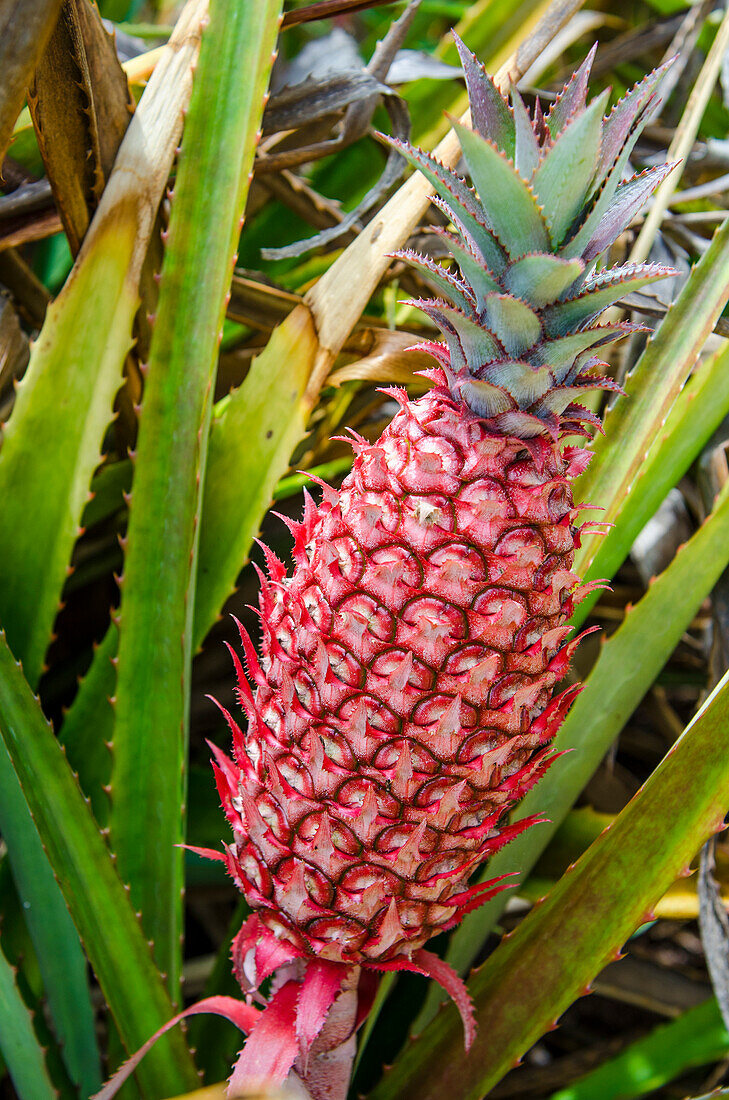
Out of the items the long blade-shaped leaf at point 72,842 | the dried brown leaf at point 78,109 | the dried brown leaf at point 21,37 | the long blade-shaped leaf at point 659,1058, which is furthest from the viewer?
the long blade-shaped leaf at point 659,1058

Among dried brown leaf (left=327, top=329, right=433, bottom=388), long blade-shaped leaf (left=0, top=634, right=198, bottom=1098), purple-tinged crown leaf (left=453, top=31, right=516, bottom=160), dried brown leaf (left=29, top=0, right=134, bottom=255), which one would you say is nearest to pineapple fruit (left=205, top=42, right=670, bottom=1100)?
purple-tinged crown leaf (left=453, top=31, right=516, bottom=160)

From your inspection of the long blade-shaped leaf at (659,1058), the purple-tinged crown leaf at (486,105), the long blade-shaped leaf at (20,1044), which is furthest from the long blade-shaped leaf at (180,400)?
the long blade-shaped leaf at (659,1058)

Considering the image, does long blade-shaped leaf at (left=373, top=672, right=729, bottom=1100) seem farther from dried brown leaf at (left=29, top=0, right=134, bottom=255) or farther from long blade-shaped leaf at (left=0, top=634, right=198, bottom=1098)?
dried brown leaf at (left=29, top=0, right=134, bottom=255)

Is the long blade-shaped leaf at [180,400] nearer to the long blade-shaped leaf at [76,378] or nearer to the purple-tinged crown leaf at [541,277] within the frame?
the long blade-shaped leaf at [76,378]

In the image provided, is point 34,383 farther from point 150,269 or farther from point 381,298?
point 381,298

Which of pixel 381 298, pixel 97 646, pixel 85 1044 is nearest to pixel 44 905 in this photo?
pixel 85 1044

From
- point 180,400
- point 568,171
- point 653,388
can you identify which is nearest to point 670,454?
point 653,388

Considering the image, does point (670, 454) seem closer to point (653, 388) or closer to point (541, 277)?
point (653, 388)
